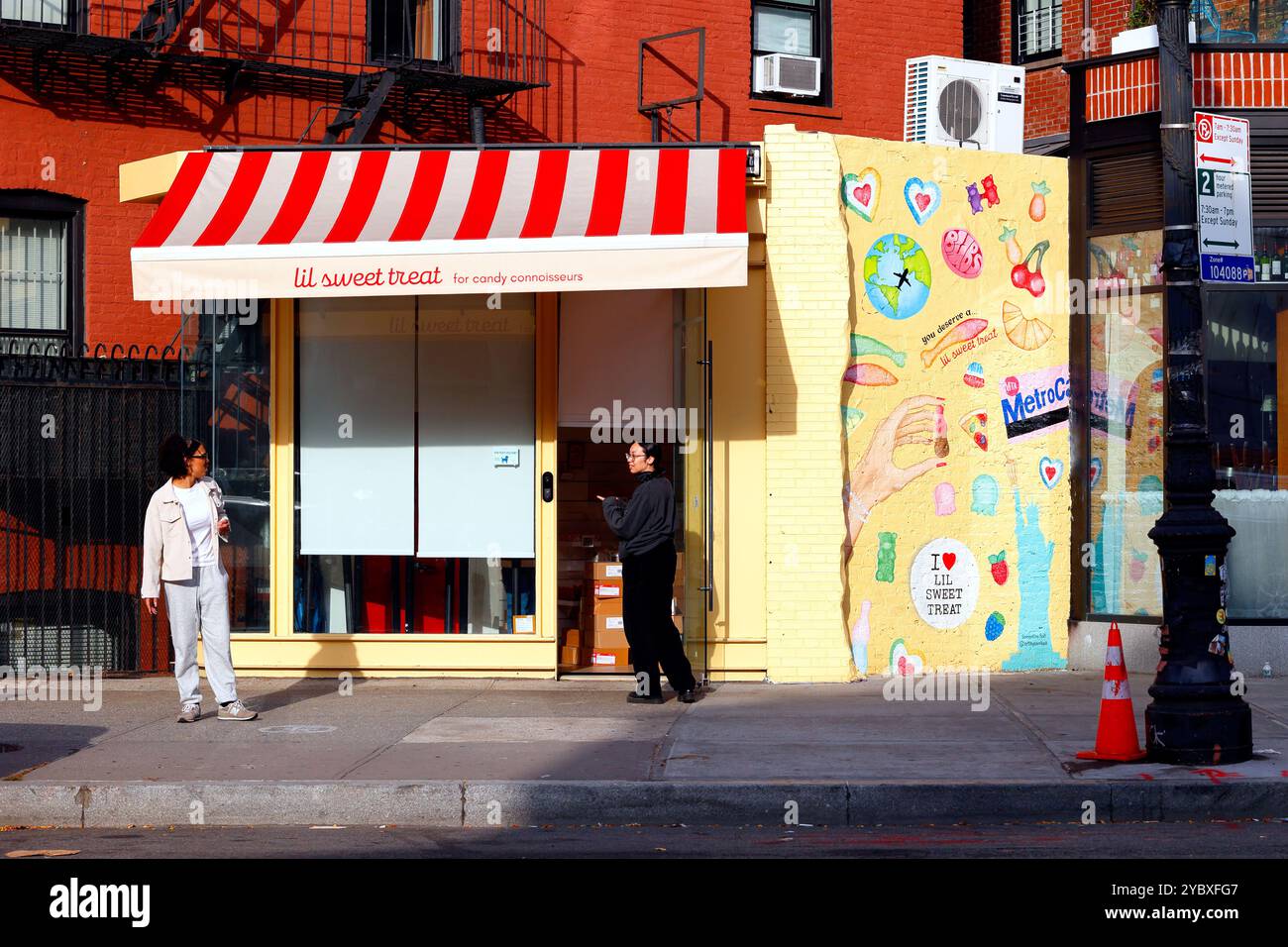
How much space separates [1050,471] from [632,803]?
5.94m

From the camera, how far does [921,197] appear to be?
12625mm

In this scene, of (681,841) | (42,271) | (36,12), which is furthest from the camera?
(42,271)

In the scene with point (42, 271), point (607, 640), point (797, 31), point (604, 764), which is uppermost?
point (797, 31)

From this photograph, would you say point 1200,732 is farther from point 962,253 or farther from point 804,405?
point 962,253

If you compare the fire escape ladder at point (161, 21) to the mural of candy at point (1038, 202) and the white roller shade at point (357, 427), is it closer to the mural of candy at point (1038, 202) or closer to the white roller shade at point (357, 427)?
the white roller shade at point (357, 427)

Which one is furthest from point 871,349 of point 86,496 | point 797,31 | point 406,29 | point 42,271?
point 42,271

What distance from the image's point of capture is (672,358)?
12.5 m

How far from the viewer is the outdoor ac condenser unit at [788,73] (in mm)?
15266

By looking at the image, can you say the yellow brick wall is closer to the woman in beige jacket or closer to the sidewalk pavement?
the sidewalk pavement

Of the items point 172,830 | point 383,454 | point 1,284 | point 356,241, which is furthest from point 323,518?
point 172,830

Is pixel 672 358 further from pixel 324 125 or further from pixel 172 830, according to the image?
pixel 172 830

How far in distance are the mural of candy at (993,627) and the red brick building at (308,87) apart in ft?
18.2

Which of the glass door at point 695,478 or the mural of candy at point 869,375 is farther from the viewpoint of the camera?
the mural of candy at point 869,375

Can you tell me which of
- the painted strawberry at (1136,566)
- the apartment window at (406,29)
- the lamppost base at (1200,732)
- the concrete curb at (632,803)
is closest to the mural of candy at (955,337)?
the painted strawberry at (1136,566)
